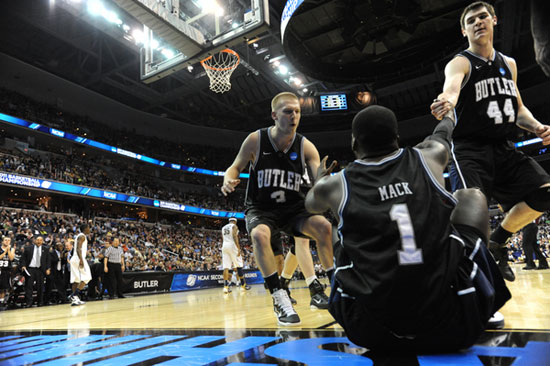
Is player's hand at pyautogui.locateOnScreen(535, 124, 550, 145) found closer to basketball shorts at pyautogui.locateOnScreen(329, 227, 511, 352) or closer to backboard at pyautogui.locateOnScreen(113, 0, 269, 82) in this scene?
basketball shorts at pyautogui.locateOnScreen(329, 227, 511, 352)

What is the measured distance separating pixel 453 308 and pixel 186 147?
2842 centimetres

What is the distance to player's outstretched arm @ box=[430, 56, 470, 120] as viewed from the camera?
1.93m

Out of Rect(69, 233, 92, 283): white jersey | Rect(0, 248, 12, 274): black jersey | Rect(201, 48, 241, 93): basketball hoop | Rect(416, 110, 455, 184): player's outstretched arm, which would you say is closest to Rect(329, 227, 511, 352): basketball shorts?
Rect(416, 110, 455, 184): player's outstretched arm

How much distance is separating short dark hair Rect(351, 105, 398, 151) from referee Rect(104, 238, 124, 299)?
9311mm

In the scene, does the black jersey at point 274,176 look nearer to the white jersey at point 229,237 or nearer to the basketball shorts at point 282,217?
the basketball shorts at point 282,217

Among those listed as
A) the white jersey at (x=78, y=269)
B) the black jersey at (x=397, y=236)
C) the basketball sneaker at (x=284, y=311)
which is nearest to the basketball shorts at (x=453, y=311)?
the black jersey at (x=397, y=236)

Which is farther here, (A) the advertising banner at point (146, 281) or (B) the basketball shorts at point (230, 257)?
(A) the advertising banner at point (146, 281)

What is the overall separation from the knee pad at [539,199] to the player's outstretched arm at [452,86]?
2.95 ft

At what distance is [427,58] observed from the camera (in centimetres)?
1159

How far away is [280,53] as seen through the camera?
1658cm

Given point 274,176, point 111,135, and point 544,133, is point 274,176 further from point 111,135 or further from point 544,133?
point 111,135

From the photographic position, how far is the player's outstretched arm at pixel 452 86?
1.93m

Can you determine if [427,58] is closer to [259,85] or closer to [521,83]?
[259,85]

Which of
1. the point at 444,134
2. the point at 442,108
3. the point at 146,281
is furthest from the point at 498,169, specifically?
the point at 146,281
